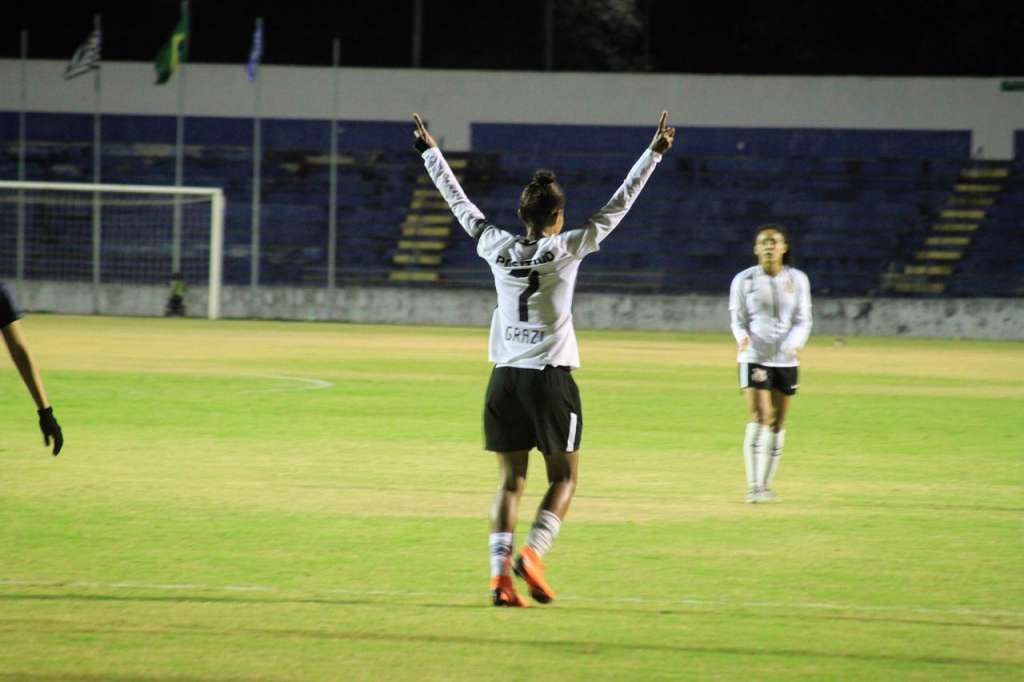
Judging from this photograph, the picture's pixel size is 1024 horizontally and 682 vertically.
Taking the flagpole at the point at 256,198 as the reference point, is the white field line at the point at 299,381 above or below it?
below

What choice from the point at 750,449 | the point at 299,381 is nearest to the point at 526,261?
the point at 750,449

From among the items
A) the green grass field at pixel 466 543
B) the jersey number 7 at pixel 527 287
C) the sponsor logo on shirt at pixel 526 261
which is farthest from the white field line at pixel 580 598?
the sponsor logo on shirt at pixel 526 261

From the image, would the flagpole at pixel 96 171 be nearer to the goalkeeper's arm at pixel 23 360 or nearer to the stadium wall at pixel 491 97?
the stadium wall at pixel 491 97

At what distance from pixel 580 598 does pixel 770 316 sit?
4442mm

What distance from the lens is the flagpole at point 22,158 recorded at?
41.5 metres

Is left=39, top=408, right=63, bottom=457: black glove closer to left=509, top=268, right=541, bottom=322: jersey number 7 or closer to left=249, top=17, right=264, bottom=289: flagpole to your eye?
left=509, top=268, right=541, bottom=322: jersey number 7

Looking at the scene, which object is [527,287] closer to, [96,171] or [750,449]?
[750,449]

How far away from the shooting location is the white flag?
138 ft

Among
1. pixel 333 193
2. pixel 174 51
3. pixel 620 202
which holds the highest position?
pixel 174 51

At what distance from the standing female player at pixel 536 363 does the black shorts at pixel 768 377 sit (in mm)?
4159

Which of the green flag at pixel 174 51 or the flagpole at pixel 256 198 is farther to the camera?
the flagpole at pixel 256 198

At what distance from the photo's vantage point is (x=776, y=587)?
8.56 meters

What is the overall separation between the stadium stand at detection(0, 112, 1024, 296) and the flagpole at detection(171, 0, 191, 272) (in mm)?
667

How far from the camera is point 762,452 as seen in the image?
39.6 ft
